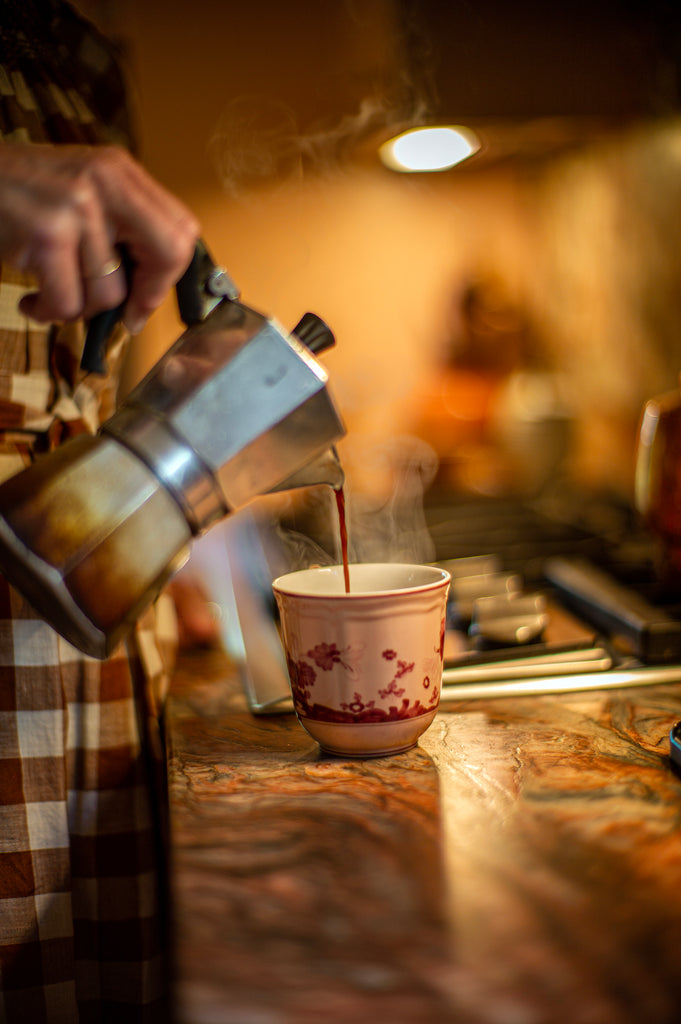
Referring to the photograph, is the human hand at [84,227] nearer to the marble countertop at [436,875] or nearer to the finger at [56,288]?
the finger at [56,288]

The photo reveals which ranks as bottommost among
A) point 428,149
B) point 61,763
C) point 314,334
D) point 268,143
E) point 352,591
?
point 61,763

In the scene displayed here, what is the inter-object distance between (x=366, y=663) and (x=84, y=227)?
0.31 m

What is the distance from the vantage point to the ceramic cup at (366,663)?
54 cm

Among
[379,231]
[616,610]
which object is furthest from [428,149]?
[616,610]

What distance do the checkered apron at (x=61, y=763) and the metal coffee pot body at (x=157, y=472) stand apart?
202mm

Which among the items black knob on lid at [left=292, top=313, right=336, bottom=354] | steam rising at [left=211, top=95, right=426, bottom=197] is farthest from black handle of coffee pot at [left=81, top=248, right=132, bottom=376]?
steam rising at [left=211, top=95, right=426, bottom=197]

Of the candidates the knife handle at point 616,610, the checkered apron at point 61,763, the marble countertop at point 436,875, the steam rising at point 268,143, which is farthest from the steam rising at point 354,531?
the steam rising at point 268,143

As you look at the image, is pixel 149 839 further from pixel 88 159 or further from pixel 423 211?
Answer: pixel 423 211

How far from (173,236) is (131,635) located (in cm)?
36

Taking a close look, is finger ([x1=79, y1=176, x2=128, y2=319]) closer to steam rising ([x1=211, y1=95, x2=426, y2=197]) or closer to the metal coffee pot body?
the metal coffee pot body

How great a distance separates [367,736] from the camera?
550 mm

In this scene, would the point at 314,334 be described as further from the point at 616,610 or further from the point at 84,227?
the point at 616,610

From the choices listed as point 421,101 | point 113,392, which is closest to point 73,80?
point 113,392

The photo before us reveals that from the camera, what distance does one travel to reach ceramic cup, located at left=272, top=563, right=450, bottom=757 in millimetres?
535
